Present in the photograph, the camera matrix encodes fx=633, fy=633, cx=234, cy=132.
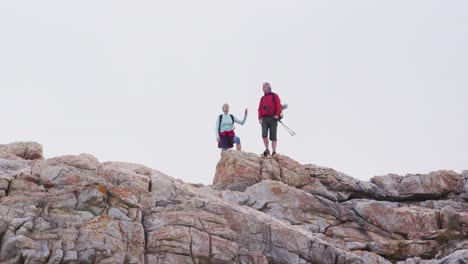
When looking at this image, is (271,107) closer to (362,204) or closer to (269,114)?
(269,114)

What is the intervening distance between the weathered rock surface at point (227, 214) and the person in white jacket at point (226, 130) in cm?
292

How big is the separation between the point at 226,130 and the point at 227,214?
13002 mm

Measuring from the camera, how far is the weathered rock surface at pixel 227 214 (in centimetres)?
2653

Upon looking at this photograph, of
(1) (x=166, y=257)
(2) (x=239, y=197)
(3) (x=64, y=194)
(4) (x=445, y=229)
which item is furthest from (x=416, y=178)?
(3) (x=64, y=194)

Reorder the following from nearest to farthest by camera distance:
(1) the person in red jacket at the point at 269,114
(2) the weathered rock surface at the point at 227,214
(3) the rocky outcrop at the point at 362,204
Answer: (2) the weathered rock surface at the point at 227,214
(3) the rocky outcrop at the point at 362,204
(1) the person in red jacket at the point at 269,114

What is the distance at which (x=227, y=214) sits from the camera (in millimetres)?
30531

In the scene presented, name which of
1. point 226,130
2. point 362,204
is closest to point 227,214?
point 362,204

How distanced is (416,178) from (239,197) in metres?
13.1

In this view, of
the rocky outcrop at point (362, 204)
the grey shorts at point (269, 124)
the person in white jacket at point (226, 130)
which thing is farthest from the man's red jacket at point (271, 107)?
the rocky outcrop at point (362, 204)

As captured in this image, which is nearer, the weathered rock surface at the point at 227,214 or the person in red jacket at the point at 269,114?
the weathered rock surface at the point at 227,214

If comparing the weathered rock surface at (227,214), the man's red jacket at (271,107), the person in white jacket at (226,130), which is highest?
the man's red jacket at (271,107)

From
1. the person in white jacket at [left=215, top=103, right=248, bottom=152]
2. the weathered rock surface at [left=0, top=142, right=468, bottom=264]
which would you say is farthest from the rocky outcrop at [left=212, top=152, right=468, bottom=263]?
the person in white jacket at [left=215, top=103, right=248, bottom=152]

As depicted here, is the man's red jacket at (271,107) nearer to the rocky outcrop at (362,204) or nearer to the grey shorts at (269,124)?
the grey shorts at (269,124)

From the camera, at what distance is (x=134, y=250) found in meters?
26.8
